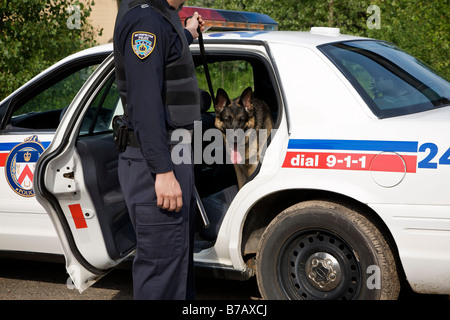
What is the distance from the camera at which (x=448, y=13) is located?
738 centimetres

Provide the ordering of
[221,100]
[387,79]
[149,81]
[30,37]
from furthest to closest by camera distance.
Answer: [30,37], [221,100], [387,79], [149,81]

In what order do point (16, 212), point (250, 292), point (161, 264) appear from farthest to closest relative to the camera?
point (250, 292)
point (16, 212)
point (161, 264)

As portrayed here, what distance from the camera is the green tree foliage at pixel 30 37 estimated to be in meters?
7.06

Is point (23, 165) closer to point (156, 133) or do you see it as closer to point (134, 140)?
point (134, 140)

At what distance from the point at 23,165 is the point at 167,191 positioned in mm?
1569

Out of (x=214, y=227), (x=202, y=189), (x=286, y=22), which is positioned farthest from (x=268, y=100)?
(x=286, y=22)

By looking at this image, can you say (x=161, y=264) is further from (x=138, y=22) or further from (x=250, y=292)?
(x=250, y=292)

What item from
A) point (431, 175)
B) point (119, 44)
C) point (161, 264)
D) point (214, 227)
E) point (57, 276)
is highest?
point (119, 44)

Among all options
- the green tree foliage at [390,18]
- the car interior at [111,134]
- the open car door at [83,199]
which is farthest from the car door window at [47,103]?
the green tree foliage at [390,18]

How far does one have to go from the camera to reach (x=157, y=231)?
2520mm

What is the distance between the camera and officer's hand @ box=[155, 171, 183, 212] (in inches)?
95.6

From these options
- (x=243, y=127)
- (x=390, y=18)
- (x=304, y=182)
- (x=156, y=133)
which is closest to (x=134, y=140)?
(x=156, y=133)

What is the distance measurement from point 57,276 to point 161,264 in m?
2.10

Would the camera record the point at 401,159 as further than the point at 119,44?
Yes
